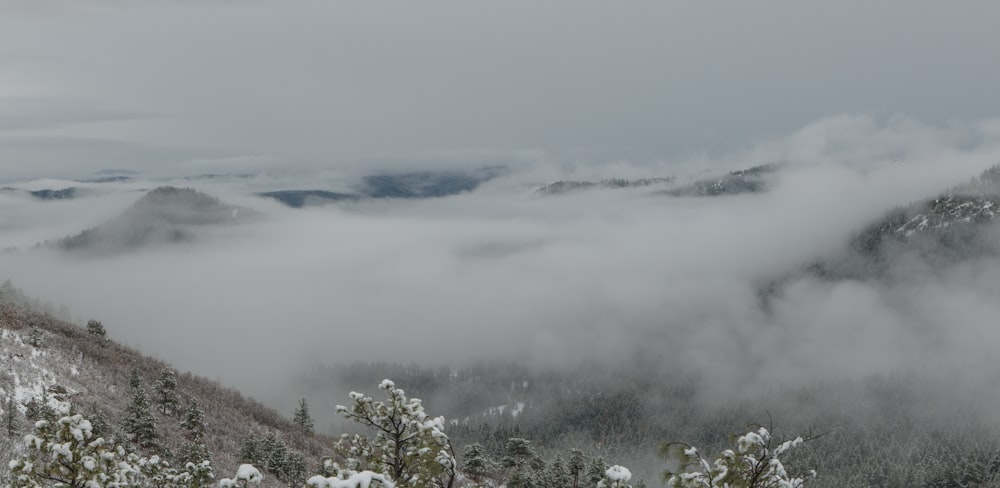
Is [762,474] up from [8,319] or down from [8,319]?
up

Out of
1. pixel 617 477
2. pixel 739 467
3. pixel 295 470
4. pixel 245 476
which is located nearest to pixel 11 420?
pixel 295 470

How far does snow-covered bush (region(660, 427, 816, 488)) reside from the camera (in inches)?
414

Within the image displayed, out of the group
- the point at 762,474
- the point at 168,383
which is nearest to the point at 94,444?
the point at 762,474

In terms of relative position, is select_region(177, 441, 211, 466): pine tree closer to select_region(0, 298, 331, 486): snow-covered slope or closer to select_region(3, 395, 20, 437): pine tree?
select_region(0, 298, 331, 486): snow-covered slope

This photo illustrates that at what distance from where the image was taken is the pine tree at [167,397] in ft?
213

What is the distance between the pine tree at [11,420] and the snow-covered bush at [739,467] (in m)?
46.0

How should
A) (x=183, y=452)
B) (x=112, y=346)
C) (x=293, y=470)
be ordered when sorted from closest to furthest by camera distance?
1. (x=183, y=452)
2. (x=293, y=470)
3. (x=112, y=346)

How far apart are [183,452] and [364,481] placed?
147ft

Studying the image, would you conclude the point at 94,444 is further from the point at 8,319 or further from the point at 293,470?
the point at 8,319

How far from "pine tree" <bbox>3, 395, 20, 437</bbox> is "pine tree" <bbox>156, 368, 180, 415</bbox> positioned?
21.7 meters

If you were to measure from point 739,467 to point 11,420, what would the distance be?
47438mm

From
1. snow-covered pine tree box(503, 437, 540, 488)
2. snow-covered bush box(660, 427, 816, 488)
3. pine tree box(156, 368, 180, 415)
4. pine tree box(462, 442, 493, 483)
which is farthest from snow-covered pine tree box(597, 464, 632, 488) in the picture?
pine tree box(462, 442, 493, 483)

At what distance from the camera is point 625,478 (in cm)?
1008

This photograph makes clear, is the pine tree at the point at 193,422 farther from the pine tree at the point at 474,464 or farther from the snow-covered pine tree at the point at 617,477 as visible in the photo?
the snow-covered pine tree at the point at 617,477
